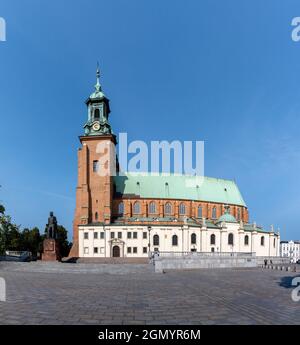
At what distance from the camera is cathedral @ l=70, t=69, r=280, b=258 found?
5812 cm

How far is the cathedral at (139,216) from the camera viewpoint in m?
58.1

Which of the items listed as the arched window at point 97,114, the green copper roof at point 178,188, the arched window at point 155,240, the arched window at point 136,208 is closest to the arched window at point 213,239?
the green copper roof at point 178,188

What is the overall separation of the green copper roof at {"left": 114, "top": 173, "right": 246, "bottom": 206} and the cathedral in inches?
10.0

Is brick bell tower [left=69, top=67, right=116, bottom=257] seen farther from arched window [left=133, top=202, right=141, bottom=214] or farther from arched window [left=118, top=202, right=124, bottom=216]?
arched window [left=133, top=202, right=141, bottom=214]

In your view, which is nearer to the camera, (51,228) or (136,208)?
(51,228)

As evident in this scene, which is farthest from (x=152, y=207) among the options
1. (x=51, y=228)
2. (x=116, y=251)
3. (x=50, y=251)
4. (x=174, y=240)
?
(x=50, y=251)

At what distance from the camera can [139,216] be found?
219 feet

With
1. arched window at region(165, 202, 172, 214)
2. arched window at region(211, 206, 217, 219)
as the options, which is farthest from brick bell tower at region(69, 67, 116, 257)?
arched window at region(211, 206, 217, 219)

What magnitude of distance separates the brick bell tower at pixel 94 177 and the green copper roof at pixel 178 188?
9292 millimetres

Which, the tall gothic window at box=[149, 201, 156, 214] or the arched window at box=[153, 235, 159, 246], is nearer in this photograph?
the arched window at box=[153, 235, 159, 246]

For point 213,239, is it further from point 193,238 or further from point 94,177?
point 94,177

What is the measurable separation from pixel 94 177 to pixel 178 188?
2405 cm

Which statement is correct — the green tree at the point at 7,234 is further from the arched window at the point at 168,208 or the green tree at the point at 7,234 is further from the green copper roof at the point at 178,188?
the arched window at the point at 168,208

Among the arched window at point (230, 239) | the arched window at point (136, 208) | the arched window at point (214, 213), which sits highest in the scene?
the arched window at point (136, 208)
